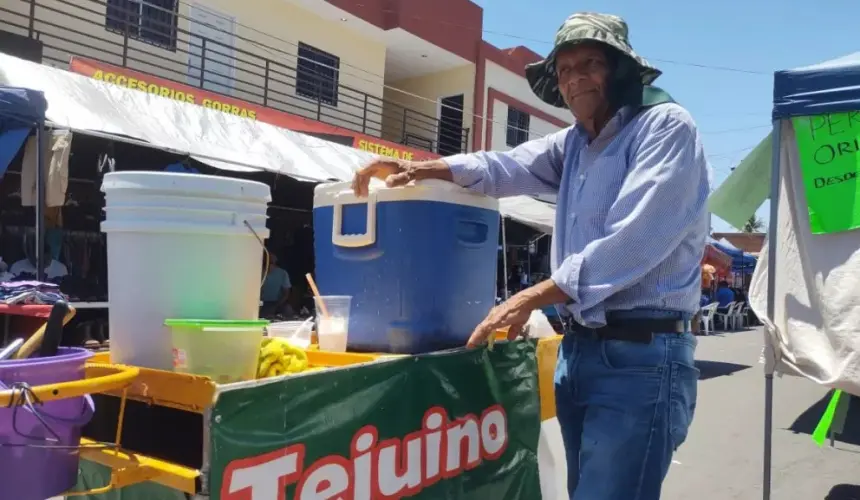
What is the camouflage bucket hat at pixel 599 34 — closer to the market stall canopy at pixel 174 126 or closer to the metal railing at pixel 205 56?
the market stall canopy at pixel 174 126

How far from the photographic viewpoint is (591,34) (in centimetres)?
184

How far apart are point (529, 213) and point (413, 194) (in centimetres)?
843

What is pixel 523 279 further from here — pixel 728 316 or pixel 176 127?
pixel 728 316

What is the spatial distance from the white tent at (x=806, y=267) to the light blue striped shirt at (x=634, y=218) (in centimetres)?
182

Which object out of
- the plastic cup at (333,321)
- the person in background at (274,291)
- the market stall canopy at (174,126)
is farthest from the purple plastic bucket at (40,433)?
the person in background at (274,291)

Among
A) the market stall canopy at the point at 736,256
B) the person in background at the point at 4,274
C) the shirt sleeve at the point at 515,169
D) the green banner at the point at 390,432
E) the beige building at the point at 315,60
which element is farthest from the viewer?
the market stall canopy at the point at 736,256

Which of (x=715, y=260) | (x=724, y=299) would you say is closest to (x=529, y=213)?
(x=715, y=260)

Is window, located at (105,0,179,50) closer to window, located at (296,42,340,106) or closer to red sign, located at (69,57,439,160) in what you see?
red sign, located at (69,57,439,160)

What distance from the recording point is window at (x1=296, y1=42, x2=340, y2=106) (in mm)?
13273

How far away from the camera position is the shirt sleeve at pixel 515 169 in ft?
7.22

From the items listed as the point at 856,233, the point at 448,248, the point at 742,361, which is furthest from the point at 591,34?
the point at 742,361

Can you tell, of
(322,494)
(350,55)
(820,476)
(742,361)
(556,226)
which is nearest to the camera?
(322,494)

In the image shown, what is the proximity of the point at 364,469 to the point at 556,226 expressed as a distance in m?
1.01

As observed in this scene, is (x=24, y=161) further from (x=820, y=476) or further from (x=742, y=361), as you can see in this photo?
(x=742, y=361)
